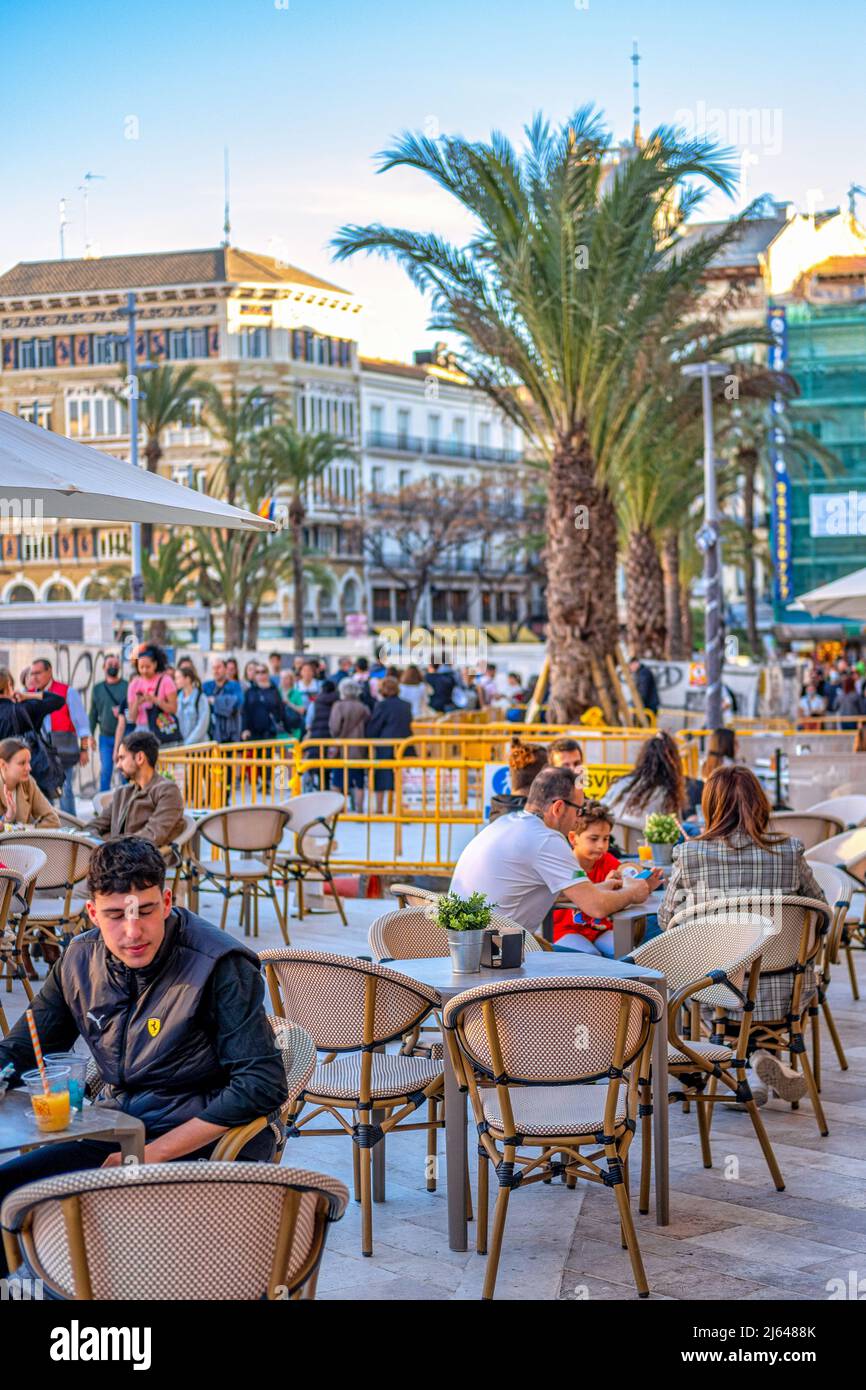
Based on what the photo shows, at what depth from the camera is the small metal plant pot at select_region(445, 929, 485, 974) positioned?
18.4 feet

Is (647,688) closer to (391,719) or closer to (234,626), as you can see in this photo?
(391,719)

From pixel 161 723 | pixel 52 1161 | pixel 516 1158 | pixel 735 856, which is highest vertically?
pixel 161 723

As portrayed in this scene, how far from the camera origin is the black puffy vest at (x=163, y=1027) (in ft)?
13.7

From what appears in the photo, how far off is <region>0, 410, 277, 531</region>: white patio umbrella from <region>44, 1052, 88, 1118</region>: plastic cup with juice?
2.14 metres

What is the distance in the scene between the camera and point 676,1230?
5.53 m

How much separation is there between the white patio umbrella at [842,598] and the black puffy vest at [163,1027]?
9.90m

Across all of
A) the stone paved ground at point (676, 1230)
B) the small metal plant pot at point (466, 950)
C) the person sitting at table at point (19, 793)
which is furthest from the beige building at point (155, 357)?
the small metal plant pot at point (466, 950)

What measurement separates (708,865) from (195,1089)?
3.06 metres

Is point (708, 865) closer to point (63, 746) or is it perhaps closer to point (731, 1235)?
point (731, 1235)

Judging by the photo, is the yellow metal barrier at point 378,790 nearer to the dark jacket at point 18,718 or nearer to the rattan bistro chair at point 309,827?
the rattan bistro chair at point 309,827

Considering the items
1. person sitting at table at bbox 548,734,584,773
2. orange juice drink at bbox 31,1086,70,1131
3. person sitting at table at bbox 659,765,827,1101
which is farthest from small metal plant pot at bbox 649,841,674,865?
orange juice drink at bbox 31,1086,70,1131

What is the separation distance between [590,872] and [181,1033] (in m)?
3.87

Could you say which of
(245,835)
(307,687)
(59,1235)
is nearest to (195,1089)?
(59,1235)

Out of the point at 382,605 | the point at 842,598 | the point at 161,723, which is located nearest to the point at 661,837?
the point at 842,598
